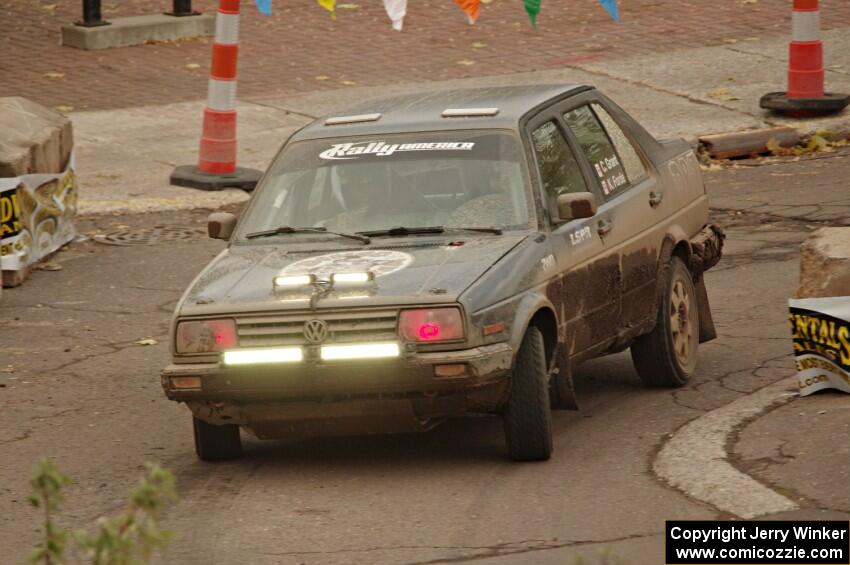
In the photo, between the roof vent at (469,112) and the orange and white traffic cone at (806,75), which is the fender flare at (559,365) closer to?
the roof vent at (469,112)

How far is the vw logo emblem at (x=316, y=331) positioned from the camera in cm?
710

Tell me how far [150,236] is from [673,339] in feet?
18.0

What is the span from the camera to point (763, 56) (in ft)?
61.1

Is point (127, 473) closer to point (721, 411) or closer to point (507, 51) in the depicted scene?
point (721, 411)

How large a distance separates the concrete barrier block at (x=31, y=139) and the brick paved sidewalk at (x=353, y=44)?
424cm

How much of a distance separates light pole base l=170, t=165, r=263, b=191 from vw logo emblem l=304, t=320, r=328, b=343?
7.22m

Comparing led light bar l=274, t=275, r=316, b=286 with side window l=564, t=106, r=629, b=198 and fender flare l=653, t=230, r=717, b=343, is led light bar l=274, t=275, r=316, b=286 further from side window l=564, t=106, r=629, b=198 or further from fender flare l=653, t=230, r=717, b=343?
fender flare l=653, t=230, r=717, b=343

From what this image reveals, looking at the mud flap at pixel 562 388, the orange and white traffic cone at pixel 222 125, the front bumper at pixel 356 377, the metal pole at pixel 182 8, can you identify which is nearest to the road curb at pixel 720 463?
the mud flap at pixel 562 388

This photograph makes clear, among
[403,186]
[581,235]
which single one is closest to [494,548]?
[581,235]

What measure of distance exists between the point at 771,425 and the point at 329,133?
2549 millimetres

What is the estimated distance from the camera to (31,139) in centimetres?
1230

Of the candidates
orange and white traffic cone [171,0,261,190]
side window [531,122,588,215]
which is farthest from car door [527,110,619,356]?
orange and white traffic cone [171,0,261,190]

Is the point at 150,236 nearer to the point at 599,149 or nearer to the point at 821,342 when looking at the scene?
the point at 599,149

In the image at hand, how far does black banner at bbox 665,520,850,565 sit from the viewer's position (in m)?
5.81
